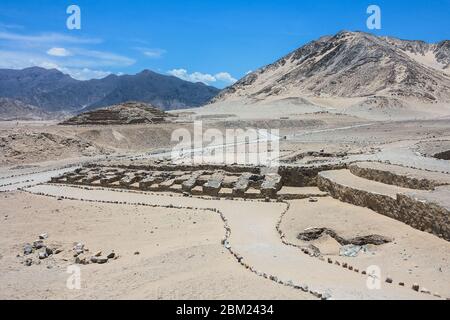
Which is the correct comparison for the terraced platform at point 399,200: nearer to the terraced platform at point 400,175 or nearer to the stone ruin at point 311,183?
the stone ruin at point 311,183

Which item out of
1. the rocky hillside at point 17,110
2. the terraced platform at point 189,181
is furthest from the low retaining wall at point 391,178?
the rocky hillside at point 17,110

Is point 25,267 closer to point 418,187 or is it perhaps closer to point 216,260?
point 216,260

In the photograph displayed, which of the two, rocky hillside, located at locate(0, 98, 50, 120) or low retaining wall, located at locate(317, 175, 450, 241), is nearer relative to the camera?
low retaining wall, located at locate(317, 175, 450, 241)

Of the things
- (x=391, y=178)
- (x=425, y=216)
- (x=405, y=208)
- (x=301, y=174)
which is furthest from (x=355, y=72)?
(x=425, y=216)

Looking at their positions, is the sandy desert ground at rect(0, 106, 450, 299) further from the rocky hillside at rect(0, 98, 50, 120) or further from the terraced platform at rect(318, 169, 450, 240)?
the rocky hillside at rect(0, 98, 50, 120)

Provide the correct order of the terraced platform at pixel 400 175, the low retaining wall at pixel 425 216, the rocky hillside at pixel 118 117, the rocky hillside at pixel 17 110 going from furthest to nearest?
the rocky hillside at pixel 17 110 < the rocky hillside at pixel 118 117 < the terraced platform at pixel 400 175 < the low retaining wall at pixel 425 216

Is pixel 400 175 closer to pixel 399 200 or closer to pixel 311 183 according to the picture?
pixel 399 200

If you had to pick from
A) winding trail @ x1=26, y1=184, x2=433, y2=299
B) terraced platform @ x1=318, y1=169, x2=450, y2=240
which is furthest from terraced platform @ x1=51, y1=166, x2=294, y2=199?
terraced platform @ x1=318, y1=169, x2=450, y2=240
